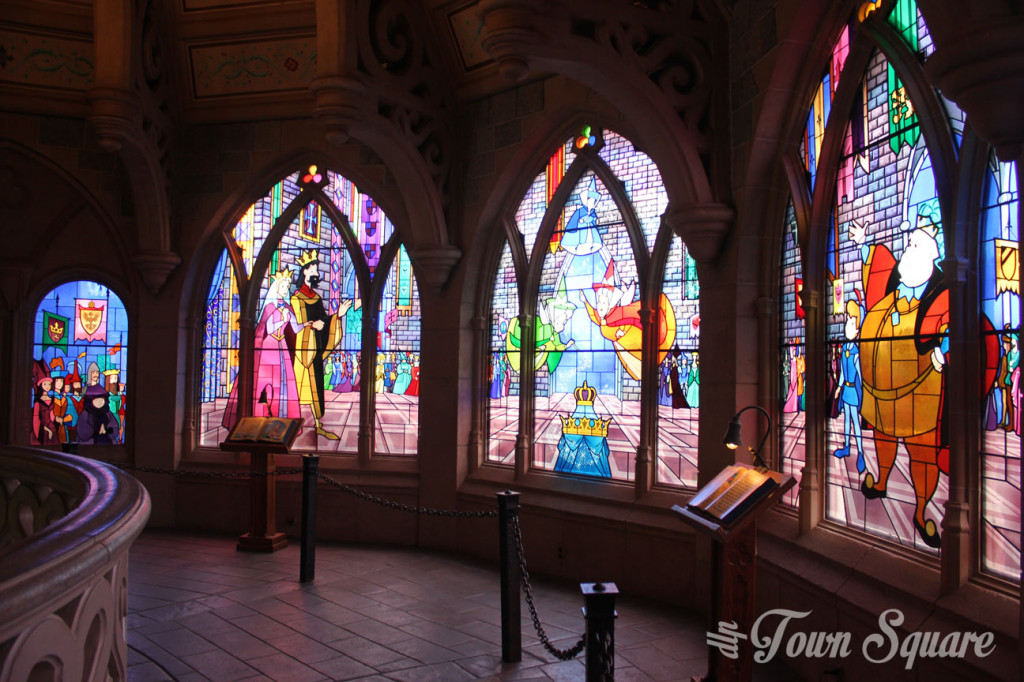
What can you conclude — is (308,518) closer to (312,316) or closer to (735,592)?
(312,316)

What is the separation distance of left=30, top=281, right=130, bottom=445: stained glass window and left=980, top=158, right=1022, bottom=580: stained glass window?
740 cm

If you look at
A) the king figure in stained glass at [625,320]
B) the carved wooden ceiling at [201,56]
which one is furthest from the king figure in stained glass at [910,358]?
the carved wooden ceiling at [201,56]

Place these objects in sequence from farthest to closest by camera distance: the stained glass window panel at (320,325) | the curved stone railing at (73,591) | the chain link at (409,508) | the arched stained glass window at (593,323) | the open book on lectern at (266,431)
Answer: the stained glass window panel at (320,325) → the open book on lectern at (266,431) → the arched stained glass window at (593,323) → the chain link at (409,508) → the curved stone railing at (73,591)

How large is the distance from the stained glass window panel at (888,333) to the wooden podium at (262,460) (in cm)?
420

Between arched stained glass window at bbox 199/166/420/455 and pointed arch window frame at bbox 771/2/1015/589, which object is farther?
arched stained glass window at bbox 199/166/420/455

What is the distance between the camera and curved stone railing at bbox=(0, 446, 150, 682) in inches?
50.5

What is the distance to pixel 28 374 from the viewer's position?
7992 mm

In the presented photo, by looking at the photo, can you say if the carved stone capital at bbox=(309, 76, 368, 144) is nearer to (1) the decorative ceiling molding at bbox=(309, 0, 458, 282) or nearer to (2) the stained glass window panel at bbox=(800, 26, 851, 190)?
(1) the decorative ceiling molding at bbox=(309, 0, 458, 282)

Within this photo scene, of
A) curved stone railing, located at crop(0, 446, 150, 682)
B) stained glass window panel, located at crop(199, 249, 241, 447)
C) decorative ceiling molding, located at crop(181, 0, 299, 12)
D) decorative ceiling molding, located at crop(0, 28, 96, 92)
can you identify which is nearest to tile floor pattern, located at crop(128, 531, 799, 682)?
stained glass window panel, located at crop(199, 249, 241, 447)

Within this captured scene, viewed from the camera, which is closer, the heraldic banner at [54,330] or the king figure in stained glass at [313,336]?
the king figure in stained glass at [313,336]

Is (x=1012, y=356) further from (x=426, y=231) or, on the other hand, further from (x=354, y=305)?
(x=354, y=305)

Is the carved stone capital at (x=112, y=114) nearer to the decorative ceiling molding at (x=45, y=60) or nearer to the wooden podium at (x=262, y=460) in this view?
the decorative ceiling molding at (x=45, y=60)

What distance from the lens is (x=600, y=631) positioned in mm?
3023

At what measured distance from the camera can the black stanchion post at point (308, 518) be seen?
587 cm
